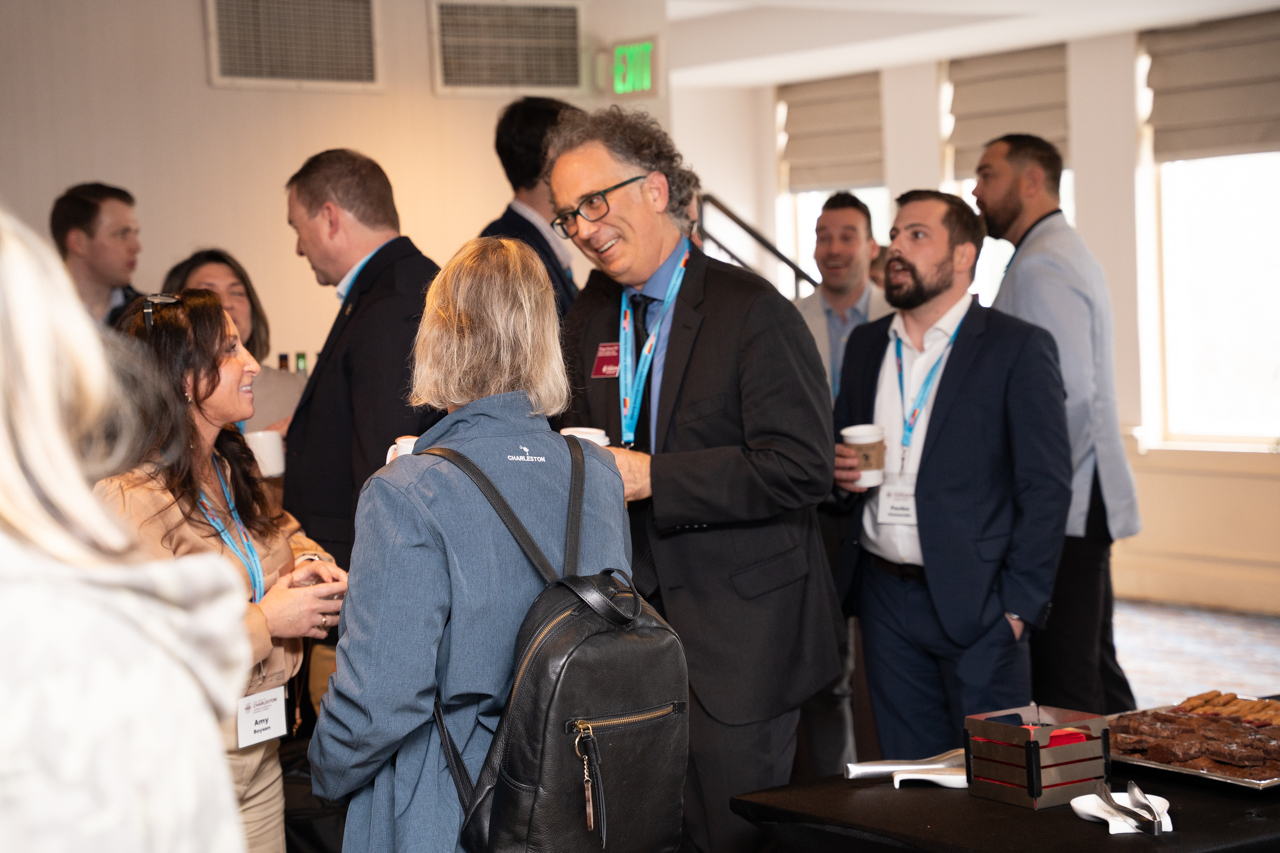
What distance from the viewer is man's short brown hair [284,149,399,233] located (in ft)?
9.26

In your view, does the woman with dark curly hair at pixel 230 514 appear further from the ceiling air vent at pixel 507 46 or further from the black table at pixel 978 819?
the ceiling air vent at pixel 507 46

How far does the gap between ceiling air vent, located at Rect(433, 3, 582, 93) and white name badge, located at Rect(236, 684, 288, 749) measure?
3739mm

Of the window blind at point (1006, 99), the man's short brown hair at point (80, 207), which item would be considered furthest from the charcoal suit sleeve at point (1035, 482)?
the window blind at point (1006, 99)

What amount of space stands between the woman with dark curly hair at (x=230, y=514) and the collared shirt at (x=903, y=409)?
140 cm

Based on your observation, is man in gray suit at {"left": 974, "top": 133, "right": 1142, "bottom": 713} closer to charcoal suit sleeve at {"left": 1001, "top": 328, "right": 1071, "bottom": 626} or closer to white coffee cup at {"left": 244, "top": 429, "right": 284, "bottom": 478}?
charcoal suit sleeve at {"left": 1001, "top": 328, "right": 1071, "bottom": 626}

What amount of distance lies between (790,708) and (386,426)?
3.40 ft

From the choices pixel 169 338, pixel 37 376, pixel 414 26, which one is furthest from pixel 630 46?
pixel 37 376

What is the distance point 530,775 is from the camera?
4.67 ft

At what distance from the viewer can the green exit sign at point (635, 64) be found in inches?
205

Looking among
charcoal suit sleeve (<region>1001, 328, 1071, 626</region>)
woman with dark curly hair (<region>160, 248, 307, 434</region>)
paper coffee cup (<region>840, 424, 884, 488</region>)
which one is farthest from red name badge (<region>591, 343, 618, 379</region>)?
woman with dark curly hair (<region>160, 248, 307, 434</region>)

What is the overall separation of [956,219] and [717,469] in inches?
51.3

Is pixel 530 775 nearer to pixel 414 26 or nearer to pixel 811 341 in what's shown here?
pixel 811 341

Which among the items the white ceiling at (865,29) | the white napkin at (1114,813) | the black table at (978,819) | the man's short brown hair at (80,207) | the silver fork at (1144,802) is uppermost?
the white ceiling at (865,29)

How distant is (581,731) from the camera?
4.69 feet
